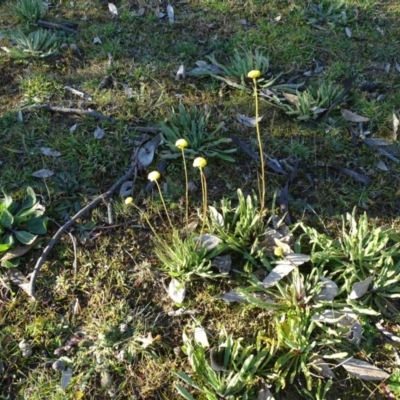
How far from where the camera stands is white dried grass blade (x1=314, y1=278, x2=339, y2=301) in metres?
2.61

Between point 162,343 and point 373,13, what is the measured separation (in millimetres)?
3551

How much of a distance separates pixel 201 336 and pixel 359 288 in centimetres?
86

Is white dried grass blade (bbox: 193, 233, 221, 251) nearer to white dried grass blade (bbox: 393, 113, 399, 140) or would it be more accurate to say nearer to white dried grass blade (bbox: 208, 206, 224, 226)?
white dried grass blade (bbox: 208, 206, 224, 226)

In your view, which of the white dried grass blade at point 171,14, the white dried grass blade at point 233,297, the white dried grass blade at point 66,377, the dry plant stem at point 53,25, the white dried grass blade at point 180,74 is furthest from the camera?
the white dried grass blade at point 171,14

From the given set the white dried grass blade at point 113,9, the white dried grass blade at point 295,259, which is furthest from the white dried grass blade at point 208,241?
the white dried grass blade at point 113,9

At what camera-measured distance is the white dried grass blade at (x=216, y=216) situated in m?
2.90

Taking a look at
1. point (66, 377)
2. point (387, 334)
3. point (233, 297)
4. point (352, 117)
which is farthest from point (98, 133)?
point (387, 334)

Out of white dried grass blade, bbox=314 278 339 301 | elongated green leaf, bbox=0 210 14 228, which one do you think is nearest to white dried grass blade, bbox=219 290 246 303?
white dried grass blade, bbox=314 278 339 301

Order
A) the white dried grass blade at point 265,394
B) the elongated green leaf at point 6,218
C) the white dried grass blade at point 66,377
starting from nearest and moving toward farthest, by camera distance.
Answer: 1. the white dried grass blade at point 265,394
2. the white dried grass blade at point 66,377
3. the elongated green leaf at point 6,218

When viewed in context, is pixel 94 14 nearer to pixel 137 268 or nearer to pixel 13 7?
pixel 13 7

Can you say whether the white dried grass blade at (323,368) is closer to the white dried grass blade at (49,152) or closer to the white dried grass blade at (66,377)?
the white dried grass blade at (66,377)

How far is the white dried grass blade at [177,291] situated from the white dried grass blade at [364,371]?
2.92ft

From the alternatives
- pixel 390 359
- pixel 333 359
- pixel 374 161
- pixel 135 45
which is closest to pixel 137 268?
pixel 333 359

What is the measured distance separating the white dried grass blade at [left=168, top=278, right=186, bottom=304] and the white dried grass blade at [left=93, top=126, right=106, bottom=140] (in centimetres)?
125
